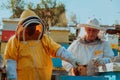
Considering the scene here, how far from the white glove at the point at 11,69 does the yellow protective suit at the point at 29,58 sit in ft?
0.18

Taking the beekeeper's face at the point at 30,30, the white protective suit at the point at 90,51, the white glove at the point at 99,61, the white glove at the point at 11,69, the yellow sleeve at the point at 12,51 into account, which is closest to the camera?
the white glove at the point at 11,69

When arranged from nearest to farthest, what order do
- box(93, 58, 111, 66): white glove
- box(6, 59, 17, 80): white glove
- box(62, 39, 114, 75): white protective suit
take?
box(6, 59, 17, 80): white glove → box(93, 58, 111, 66): white glove → box(62, 39, 114, 75): white protective suit

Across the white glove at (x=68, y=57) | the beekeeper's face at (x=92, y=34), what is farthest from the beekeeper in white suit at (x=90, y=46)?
the white glove at (x=68, y=57)

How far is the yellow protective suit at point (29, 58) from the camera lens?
3.65 metres

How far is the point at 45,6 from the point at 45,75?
50.9ft

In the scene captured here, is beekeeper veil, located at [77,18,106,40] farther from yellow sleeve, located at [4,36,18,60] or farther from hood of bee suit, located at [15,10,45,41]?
yellow sleeve, located at [4,36,18,60]

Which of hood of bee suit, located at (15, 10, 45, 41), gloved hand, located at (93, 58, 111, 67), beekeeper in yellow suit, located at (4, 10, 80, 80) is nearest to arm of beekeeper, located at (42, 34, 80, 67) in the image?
beekeeper in yellow suit, located at (4, 10, 80, 80)

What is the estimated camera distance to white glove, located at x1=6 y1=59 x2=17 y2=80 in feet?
11.4

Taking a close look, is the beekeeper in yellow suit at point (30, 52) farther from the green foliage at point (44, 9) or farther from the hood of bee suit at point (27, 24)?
the green foliage at point (44, 9)

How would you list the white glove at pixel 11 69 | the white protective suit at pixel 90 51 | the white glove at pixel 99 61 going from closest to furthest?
the white glove at pixel 11 69, the white glove at pixel 99 61, the white protective suit at pixel 90 51

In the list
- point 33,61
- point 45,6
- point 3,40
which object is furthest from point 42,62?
point 45,6

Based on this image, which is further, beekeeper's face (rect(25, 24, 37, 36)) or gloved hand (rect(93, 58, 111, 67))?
gloved hand (rect(93, 58, 111, 67))

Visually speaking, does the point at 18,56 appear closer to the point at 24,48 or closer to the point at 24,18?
the point at 24,48

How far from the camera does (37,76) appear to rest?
12.0 feet
